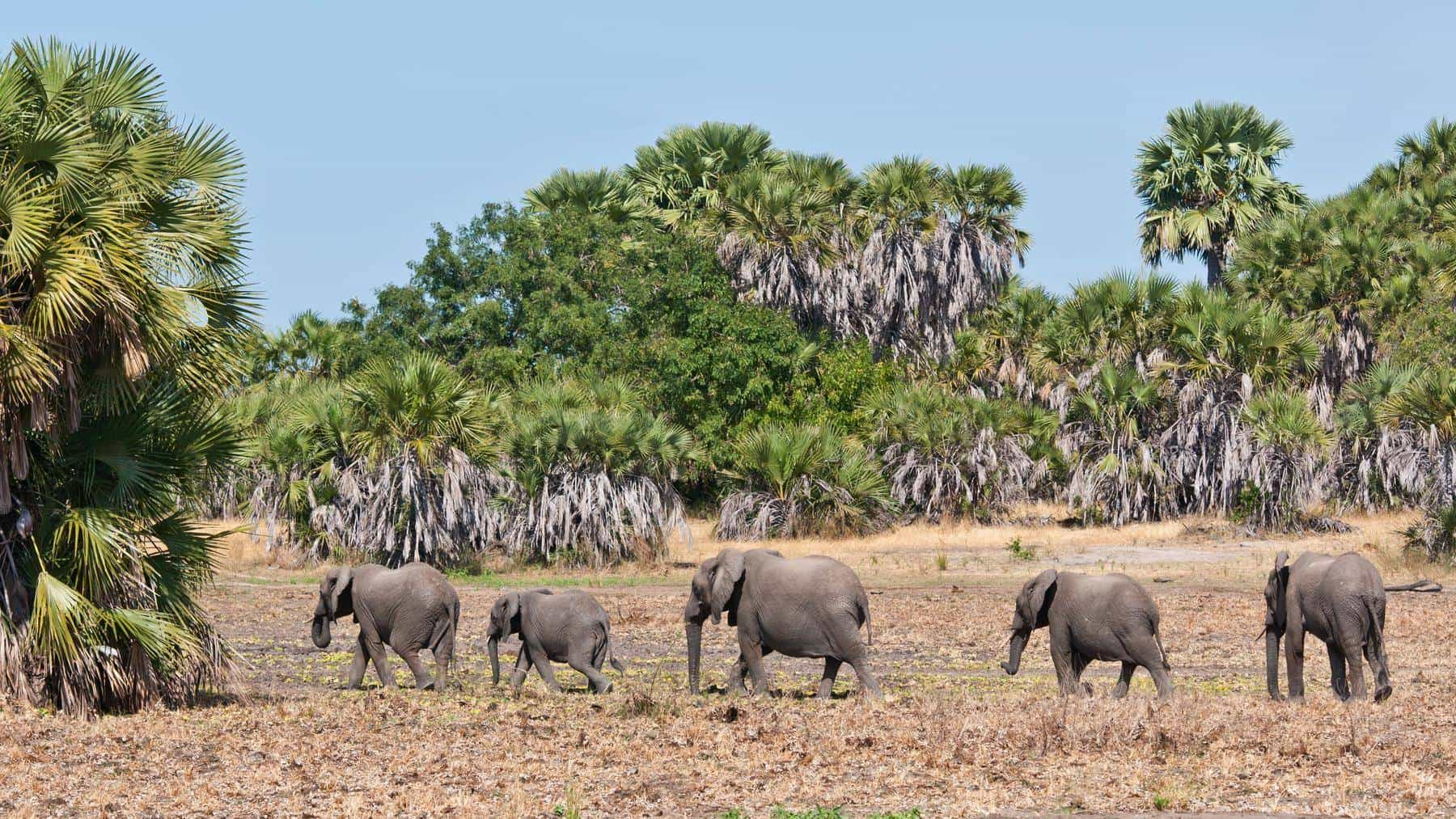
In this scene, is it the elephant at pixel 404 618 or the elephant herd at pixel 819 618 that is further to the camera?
the elephant at pixel 404 618

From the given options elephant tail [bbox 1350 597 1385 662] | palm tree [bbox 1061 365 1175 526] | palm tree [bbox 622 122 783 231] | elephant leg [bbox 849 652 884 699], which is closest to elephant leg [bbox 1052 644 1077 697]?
elephant leg [bbox 849 652 884 699]

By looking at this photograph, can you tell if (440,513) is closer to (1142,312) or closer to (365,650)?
(365,650)

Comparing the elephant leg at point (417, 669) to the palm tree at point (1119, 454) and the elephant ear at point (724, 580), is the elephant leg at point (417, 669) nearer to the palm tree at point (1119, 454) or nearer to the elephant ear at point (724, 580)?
the elephant ear at point (724, 580)

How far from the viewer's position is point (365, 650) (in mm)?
16016

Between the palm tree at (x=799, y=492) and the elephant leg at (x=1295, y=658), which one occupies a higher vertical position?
the palm tree at (x=799, y=492)

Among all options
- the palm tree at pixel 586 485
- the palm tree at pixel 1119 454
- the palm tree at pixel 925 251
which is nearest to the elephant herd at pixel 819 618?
the palm tree at pixel 586 485

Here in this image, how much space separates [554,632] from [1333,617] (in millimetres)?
7483

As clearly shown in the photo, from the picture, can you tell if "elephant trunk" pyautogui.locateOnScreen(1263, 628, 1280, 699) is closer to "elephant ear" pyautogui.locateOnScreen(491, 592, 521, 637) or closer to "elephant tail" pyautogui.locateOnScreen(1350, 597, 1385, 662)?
"elephant tail" pyautogui.locateOnScreen(1350, 597, 1385, 662)

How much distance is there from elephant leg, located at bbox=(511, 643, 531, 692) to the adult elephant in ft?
23.7

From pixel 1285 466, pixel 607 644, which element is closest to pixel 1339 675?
pixel 607 644

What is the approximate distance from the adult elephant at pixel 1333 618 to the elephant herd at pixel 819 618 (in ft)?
0.04

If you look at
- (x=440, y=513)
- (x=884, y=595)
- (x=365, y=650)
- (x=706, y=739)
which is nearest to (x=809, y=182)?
(x=440, y=513)

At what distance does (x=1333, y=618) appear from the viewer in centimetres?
1407

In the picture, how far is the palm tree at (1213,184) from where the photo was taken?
55.8 meters
